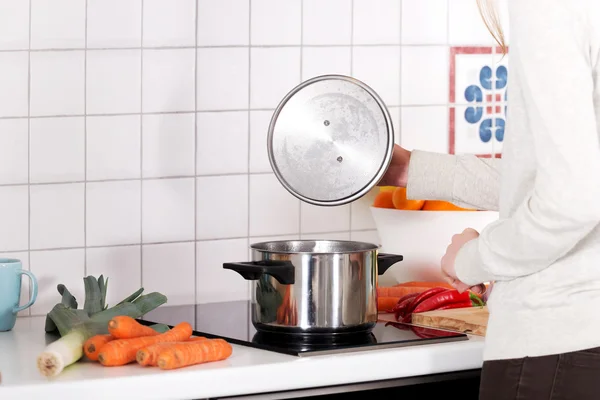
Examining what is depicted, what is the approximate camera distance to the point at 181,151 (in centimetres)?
188

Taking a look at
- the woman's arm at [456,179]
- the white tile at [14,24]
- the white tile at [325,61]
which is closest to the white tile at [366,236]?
the white tile at [325,61]

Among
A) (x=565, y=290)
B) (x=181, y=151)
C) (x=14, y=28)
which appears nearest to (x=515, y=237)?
(x=565, y=290)

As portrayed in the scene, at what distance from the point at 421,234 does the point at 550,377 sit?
835mm

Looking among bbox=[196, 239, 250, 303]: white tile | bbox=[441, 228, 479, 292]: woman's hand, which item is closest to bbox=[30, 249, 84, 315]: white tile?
bbox=[196, 239, 250, 303]: white tile

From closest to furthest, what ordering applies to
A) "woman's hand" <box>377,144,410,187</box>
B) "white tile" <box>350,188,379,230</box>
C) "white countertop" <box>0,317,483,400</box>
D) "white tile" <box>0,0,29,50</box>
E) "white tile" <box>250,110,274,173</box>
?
"white countertop" <box>0,317,483,400</box> < "woman's hand" <box>377,144,410,187</box> < "white tile" <box>0,0,29,50</box> < "white tile" <box>250,110,274,173</box> < "white tile" <box>350,188,379,230</box>

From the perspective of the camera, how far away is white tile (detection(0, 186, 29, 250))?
1.76 m

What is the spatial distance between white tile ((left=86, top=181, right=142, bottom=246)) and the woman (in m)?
0.85

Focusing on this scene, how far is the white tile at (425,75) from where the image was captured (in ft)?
6.77

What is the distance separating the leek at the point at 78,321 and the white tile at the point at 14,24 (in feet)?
1.59

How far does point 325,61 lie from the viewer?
199cm

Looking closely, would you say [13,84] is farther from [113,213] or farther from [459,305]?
[459,305]

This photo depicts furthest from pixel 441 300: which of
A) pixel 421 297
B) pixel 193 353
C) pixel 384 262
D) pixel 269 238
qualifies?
pixel 193 353

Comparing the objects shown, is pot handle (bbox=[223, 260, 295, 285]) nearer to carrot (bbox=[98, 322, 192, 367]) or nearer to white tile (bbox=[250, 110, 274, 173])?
carrot (bbox=[98, 322, 192, 367])

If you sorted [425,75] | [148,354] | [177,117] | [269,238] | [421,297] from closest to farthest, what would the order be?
[148,354]
[421,297]
[177,117]
[269,238]
[425,75]
